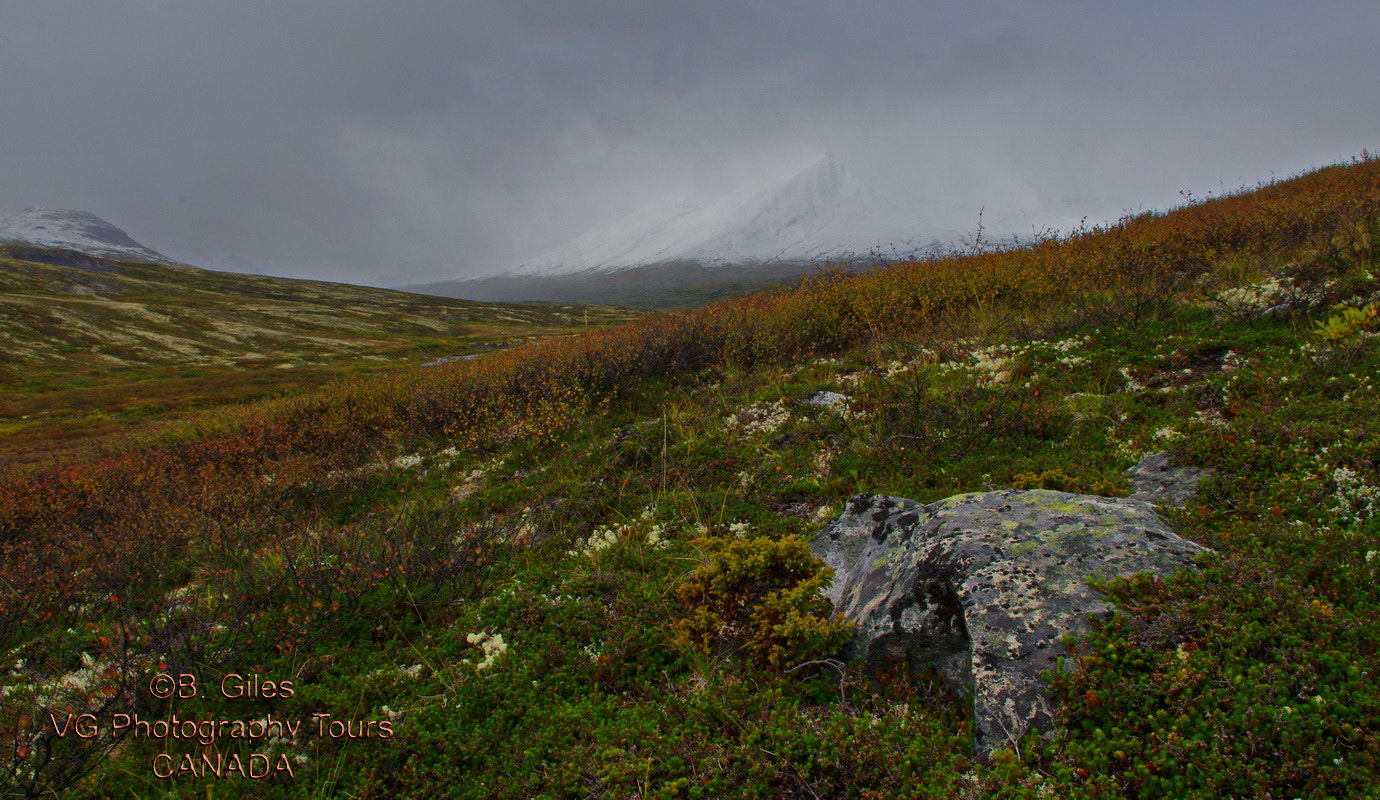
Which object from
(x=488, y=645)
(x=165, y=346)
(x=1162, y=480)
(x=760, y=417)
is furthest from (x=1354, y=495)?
(x=165, y=346)

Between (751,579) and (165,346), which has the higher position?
(165,346)

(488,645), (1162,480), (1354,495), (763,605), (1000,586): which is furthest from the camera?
(1162,480)

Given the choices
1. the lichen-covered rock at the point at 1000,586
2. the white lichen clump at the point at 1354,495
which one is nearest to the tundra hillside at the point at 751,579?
the white lichen clump at the point at 1354,495

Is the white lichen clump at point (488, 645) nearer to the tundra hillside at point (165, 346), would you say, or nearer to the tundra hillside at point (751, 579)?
the tundra hillside at point (751, 579)

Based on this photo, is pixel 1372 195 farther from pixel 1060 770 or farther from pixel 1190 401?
pixel 1060 770

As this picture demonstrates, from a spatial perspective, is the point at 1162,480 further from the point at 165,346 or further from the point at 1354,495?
the point at 165,346

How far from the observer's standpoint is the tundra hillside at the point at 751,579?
97.1 inches

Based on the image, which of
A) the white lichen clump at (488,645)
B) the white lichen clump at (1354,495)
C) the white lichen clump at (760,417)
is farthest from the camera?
the white lichen clump at (760,417)

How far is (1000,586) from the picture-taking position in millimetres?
3115

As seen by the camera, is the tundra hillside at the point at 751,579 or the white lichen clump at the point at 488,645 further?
the white lichen clump at the point at 488,645

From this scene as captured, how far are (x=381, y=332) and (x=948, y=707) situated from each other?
86.4m

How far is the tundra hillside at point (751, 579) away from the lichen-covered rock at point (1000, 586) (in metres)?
0.16

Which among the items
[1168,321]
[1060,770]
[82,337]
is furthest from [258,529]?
[82,337]

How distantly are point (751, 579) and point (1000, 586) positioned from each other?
1643 millimetres
